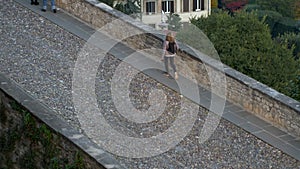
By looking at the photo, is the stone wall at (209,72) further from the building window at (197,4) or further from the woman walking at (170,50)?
the building window at (197,4)

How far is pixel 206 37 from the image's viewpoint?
1441 centimetres

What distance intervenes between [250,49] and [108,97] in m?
3.25

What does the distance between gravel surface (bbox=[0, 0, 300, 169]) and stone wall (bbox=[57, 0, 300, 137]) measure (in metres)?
0.60

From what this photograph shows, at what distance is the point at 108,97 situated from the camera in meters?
12.2

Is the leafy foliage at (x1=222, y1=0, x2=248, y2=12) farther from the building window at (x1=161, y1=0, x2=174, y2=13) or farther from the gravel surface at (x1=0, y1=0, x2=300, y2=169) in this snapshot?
the gravel surface at (x1=0, y1=0, x2=300, y2=169)

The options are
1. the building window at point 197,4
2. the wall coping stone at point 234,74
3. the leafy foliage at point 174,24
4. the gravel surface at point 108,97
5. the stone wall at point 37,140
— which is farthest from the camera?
the building window at point 197,4

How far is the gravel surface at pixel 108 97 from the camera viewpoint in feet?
35.2

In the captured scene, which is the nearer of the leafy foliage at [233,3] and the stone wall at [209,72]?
the stone wall at [209,72]

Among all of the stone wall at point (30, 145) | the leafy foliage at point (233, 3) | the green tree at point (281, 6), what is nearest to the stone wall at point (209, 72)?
the stone wall at point (30, 145)

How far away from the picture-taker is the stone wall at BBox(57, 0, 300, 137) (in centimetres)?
1159

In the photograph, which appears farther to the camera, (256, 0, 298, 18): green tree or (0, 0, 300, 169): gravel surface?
(256, 0, 298, 18): green tree

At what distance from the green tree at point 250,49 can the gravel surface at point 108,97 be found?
187 centimetres

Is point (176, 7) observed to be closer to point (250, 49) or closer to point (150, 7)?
point (150, 7)

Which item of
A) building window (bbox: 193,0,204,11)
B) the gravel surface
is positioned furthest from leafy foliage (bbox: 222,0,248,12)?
the gravel surface
